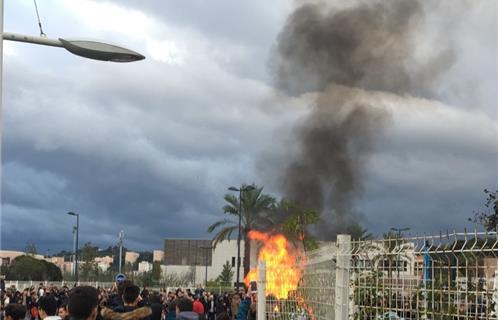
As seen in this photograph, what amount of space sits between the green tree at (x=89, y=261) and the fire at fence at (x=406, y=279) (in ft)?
230

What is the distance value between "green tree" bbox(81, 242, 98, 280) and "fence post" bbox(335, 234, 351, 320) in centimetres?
7031

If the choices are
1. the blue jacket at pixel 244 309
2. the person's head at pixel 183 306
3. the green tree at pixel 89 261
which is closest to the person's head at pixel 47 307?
the person's head at pixel 183 306

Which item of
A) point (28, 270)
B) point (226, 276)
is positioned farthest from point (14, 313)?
point (28, 270)

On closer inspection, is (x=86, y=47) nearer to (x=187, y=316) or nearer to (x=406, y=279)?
(x=187, y=316)

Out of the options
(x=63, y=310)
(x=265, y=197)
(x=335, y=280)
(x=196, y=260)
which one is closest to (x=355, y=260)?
(x=335, y=280)

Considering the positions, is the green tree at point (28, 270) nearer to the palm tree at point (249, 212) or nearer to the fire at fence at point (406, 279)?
the palm tree at point (249, 212)

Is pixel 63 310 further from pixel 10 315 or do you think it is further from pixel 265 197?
pixel 265 197

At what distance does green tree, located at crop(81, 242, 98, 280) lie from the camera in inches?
3001

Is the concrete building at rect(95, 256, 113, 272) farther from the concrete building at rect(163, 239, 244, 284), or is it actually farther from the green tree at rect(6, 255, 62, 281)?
the concrete building at rect(163, 239, 244, 284)

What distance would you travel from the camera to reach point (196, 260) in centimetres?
9719

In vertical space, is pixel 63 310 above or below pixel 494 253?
below

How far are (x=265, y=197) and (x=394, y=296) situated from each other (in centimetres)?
4151

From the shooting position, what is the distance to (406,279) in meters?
5.70

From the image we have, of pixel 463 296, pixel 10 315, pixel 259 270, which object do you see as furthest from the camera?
pixel 259 270
